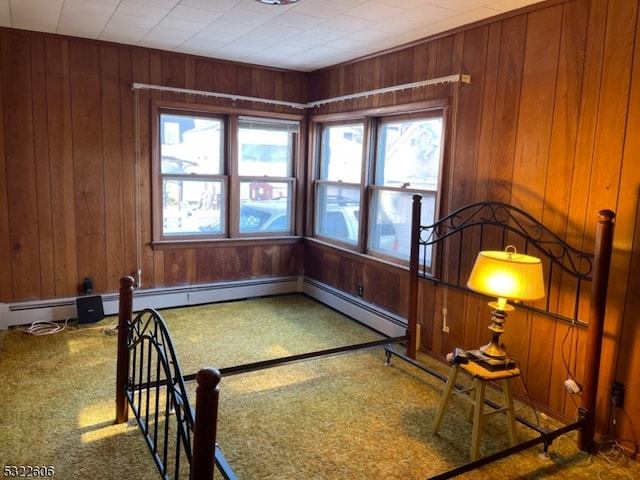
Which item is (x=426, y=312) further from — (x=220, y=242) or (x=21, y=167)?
(x=21, y=167)

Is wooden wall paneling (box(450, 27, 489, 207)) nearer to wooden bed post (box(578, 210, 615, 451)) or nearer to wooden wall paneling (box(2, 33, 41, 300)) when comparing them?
wooden bed post (box(578, 210, 615, 451))

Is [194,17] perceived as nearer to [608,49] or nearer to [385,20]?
[385,20]

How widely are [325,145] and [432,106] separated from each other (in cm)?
174

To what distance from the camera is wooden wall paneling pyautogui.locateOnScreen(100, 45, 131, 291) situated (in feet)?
14.0

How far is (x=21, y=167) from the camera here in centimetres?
403

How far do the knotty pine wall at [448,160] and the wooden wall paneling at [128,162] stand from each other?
0.01 metres

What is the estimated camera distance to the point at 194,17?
3.45 meters

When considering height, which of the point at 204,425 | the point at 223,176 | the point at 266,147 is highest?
the point at 266,147

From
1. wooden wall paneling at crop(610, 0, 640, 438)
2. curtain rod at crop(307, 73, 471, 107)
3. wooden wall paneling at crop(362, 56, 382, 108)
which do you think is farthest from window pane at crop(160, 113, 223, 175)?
wooden wall paneling at crop(610, 0, 640, 438)

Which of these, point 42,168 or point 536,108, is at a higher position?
point 536,108

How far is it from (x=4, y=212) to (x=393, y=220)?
10.9 ft

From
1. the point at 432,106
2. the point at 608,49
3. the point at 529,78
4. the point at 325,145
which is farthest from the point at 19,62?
the point at 608,49

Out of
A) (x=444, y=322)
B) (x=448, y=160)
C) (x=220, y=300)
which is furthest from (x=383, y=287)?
(x=220, y=300)

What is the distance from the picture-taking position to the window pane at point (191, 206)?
480cm
